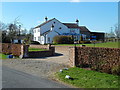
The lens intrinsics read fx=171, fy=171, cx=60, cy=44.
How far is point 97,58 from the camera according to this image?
1166cm

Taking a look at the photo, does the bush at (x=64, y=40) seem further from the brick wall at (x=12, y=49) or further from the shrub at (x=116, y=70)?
the shrub at (x=116, y=70)

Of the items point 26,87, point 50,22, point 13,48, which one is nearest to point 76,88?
point 26,87

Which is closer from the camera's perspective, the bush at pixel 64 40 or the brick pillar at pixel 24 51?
the brick pillar at pixel 24 51

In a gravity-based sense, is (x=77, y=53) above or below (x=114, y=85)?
above

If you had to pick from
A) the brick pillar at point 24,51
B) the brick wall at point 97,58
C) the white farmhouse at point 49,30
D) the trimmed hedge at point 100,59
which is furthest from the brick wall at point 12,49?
the white farmhouse at point 49,30

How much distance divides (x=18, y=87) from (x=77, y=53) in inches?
268

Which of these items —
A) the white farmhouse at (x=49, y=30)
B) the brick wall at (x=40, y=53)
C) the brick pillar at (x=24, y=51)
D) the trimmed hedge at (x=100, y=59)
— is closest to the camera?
the trimmed hedge at (x=100, y=59)

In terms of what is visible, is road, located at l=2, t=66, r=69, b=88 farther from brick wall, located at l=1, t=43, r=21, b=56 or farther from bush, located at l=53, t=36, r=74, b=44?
bush, located at l=53, t=36, r=74, b=44

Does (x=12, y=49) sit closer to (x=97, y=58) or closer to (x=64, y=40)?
(x=97, y=58)

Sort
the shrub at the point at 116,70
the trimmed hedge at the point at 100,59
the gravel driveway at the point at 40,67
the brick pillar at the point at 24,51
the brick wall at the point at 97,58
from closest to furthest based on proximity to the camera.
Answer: the shrub at the point at 116,70, the trimmed hedge at the point at 100,59, the brick wall at the point at 97,58, the gravel driveway at the point at 40,67, the brick pillar at the point at 24,51

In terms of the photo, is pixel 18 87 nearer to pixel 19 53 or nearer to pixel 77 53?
pixel 77 53

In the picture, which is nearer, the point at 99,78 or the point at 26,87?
the point at 26,87

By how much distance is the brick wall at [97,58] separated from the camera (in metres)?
10.6

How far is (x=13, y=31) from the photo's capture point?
1949 inches
